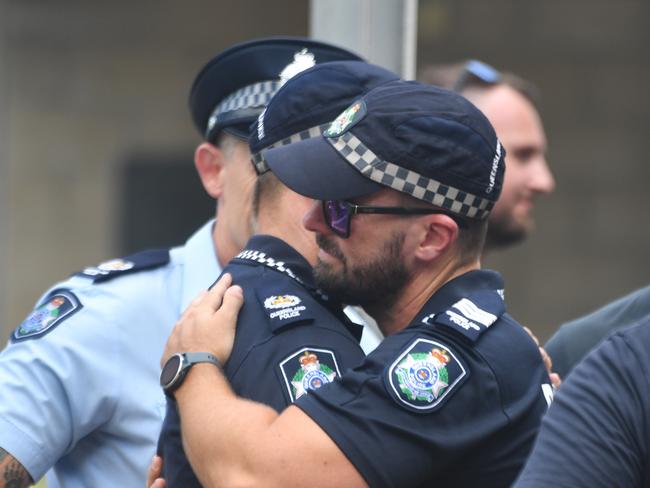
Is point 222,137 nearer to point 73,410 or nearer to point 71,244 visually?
point 73,410

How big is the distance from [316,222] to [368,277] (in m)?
0.14

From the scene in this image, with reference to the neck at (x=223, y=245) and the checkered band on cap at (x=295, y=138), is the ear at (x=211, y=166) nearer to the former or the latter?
the neck at (x=223, y=245)

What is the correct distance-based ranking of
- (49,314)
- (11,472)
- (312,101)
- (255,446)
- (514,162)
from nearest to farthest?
(255,446) < (312,101) < (11,472) < (49,314) < (514,162)

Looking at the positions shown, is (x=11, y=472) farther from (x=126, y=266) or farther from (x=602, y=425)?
(x=602, y=425)

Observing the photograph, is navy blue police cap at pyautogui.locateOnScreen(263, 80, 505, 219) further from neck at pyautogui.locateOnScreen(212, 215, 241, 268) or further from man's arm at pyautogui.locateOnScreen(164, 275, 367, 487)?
neck at pyautogui.locateOnScreen(212, 215, 241, 268)

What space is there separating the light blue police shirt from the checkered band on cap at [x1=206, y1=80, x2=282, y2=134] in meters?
0.50

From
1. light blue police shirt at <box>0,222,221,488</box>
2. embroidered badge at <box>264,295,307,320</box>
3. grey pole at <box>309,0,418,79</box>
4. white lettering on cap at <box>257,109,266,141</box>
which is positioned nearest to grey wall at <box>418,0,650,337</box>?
grey pole at <box>309,0,418,79</box>

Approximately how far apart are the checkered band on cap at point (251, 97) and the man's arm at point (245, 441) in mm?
995

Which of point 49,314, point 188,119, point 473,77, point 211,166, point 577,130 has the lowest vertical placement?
point 188,119

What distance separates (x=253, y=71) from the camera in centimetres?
318

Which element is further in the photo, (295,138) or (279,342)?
(295,138)

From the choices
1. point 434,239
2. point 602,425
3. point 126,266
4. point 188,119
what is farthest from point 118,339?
point 188,119

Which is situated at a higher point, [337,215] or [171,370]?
[337,215]

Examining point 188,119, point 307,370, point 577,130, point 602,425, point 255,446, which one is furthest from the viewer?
point 188,119
